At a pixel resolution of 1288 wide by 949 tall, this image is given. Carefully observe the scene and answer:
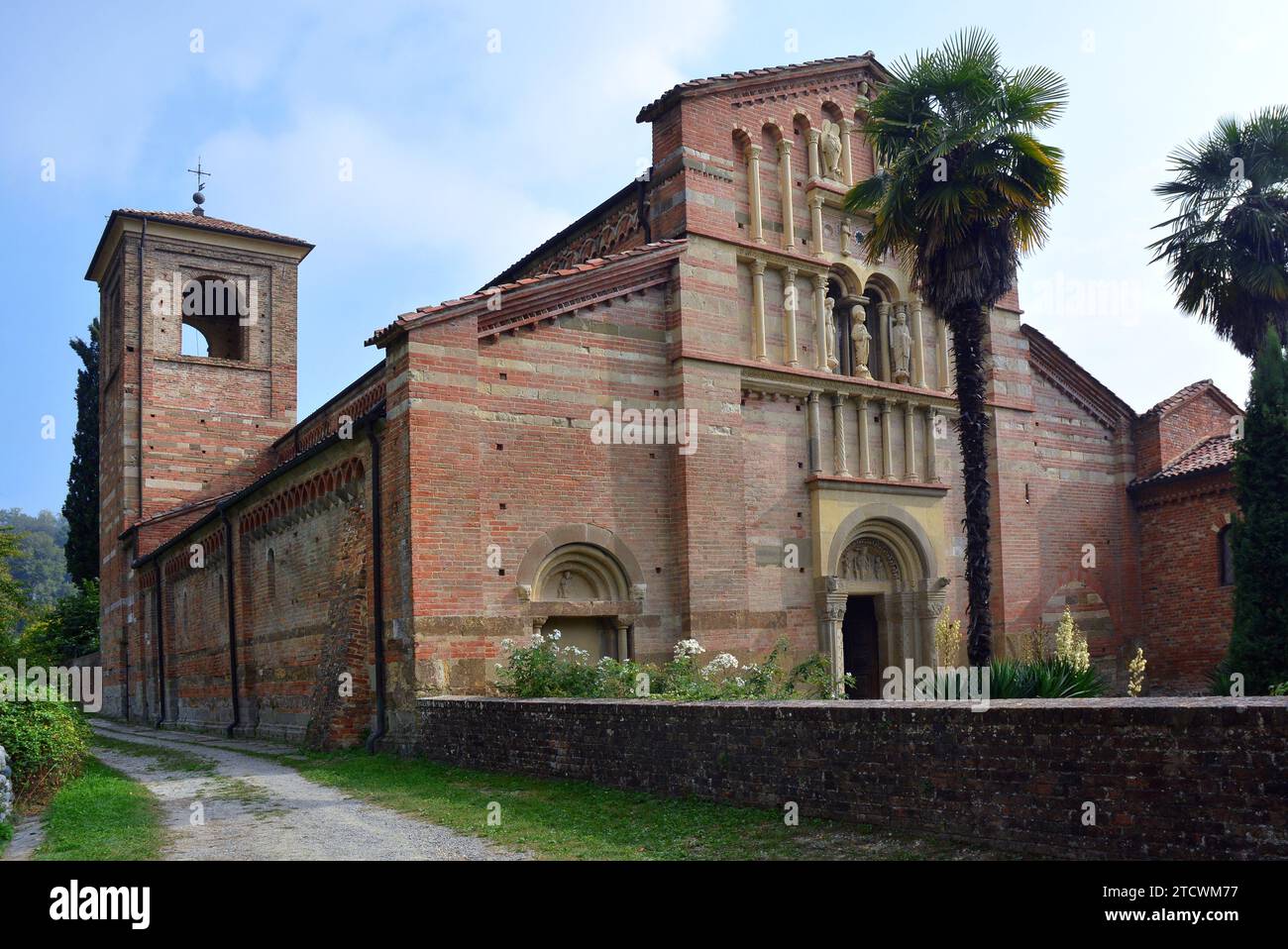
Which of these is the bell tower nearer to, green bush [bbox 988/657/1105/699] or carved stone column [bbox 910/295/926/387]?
carved stone column [bbox 910/295/926/387]

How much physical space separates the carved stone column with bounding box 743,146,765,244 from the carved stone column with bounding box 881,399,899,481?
4.00m

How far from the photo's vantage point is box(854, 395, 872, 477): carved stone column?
20.0 metres

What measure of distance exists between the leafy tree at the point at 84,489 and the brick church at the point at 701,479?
1660cm

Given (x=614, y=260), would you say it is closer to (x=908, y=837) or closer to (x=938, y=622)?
(x=938, y=622)

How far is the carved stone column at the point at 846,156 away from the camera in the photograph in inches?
821

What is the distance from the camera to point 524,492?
1644cm

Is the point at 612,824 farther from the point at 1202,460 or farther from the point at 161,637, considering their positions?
the point at 161,637

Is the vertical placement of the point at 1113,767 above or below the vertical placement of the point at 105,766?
above

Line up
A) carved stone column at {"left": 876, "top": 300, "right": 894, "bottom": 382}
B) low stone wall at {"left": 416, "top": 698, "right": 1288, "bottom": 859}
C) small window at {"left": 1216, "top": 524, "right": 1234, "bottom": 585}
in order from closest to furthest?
low stone wall at {"left": 416, "top": 698, "right": 1288, "bottom": 859}
carved stone column at {"left": 876, "top": 300, "right": 894, "bottom": 382}
small window at {"left": 1216, "top": 524, "right": 1234, "bottom": 585}

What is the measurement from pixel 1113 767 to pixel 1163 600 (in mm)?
18519

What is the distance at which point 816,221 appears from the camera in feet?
66.4

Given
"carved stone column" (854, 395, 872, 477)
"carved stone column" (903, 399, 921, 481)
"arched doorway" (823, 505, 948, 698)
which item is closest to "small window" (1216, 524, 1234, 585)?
"arched doorway" (823, 505, 948, 698)
